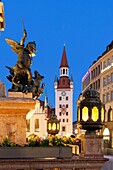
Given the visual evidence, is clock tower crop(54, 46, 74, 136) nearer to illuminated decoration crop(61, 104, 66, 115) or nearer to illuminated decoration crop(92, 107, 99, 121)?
illuminated decoration crop(61, 104, 66, 115)

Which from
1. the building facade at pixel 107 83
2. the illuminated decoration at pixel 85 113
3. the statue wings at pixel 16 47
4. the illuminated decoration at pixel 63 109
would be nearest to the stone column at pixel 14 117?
the illuminated decoration at pixel 85 113

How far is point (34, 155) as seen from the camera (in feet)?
38.6

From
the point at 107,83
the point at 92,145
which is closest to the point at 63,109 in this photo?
the point at 107,83

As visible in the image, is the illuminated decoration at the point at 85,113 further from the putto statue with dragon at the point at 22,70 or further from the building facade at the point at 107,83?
the building facade at the point at 107,83

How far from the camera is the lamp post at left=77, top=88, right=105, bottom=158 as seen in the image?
42.3 feet

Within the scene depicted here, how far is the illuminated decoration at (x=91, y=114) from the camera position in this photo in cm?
1327

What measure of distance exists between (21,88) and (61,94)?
112 m

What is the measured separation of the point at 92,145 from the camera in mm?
12961

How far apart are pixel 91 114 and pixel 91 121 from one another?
226mm

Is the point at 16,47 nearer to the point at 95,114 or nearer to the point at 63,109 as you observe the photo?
the point at 95,114

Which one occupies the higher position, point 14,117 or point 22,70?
point 22,70

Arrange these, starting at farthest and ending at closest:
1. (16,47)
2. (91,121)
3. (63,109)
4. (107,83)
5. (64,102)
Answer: (64,102)
(63,109)
(107,83)
(16,47)
(91,121)

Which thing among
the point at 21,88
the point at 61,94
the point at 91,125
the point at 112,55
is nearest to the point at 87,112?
the point at 91,125

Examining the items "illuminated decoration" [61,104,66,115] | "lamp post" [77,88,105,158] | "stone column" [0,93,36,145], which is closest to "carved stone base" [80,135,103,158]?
"lamp post" [77,88,105,158]
